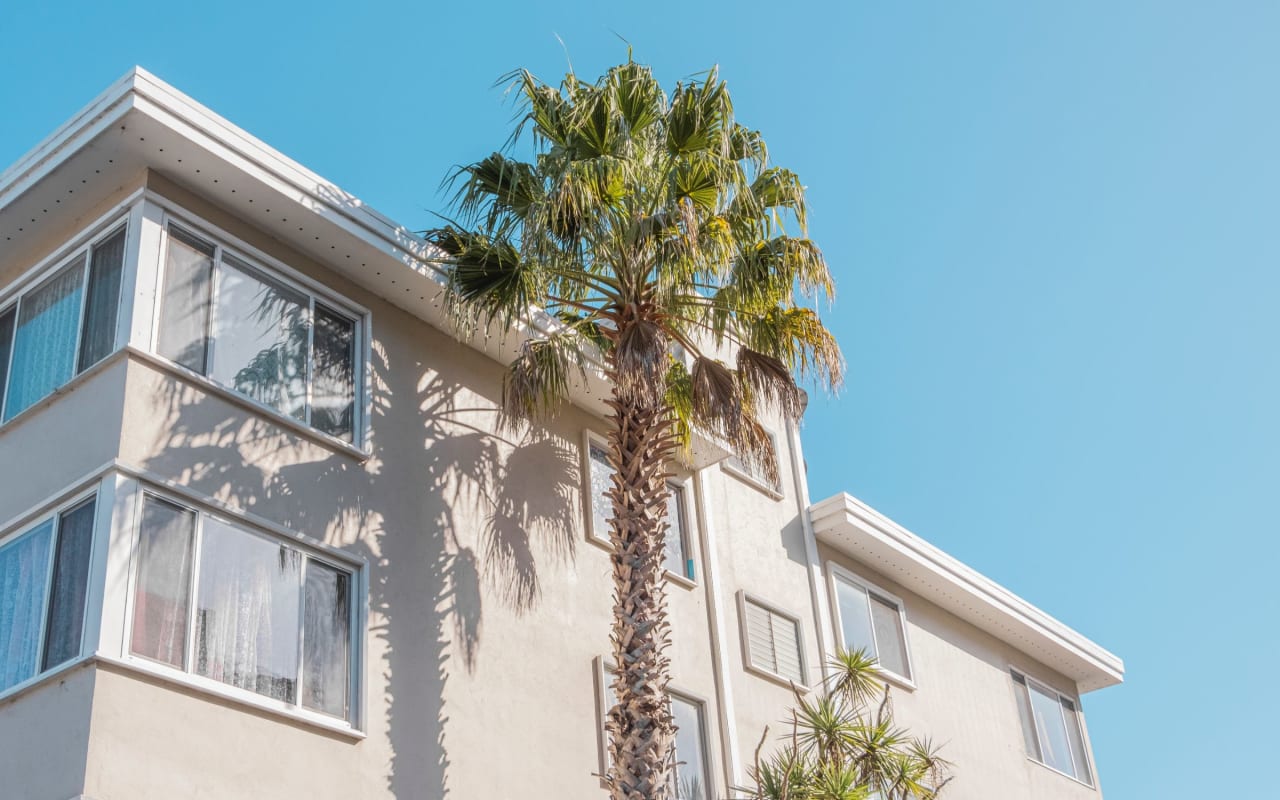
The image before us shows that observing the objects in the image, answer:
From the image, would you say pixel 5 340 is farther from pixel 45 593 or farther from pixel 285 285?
pixel 45 593

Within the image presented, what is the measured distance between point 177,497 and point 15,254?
3914 millimetres

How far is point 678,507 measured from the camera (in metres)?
20.5

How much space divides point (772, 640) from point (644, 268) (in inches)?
269

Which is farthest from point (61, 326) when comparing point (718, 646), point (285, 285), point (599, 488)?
point (718, 646)

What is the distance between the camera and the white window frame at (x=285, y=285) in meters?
14.4

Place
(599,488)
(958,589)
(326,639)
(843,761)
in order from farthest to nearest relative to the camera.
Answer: (958,589) < (599,488) < (843,761) < (326,639)

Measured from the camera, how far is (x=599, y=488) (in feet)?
62.4

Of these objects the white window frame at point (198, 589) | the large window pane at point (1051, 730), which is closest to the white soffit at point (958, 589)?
the large window pane at point (1051, 730)

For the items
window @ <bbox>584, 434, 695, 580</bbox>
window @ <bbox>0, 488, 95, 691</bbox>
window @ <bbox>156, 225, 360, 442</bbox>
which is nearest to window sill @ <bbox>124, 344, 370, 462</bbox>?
window @ <bbox>156, 225, 360, 442</bbox>

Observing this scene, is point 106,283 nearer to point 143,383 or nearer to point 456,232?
point 143,383

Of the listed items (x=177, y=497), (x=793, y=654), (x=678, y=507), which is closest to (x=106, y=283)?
(x=177, y=497)

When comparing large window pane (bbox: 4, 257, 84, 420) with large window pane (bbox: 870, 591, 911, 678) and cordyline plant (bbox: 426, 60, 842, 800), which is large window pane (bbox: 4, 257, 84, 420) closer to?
cordyline plant (bbox: 426, 60, 842, 800)

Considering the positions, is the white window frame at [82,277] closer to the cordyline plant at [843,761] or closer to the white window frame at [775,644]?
the cordyline plant at [843,761]

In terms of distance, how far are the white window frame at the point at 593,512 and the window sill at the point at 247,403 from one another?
3167mm
